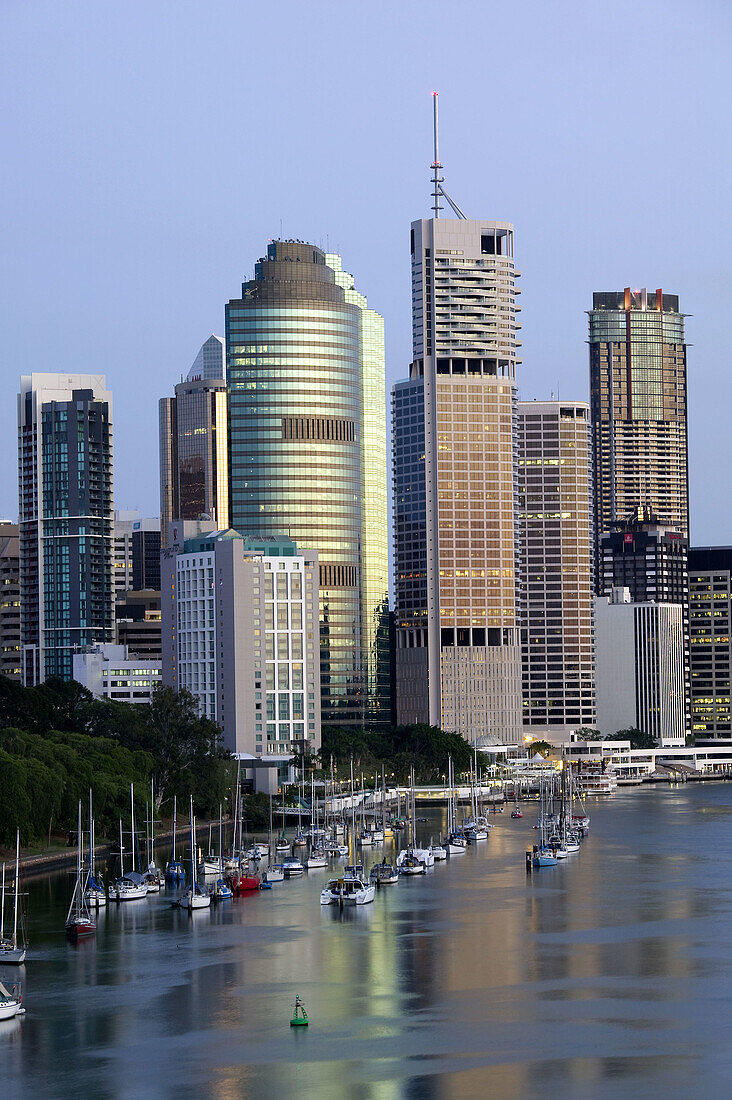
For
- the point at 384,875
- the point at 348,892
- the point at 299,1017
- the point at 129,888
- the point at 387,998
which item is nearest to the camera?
the point at 299,1017

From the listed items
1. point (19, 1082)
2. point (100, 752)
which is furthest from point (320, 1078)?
point (100, 752)

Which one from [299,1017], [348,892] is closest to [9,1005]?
[299,1017]

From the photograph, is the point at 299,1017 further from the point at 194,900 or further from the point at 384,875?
the point at 384,875

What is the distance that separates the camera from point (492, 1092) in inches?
3602

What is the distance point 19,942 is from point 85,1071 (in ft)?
118

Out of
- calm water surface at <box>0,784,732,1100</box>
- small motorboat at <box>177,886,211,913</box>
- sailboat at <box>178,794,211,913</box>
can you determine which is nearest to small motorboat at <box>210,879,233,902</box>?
calm water surface at <box>0,784,732,1100</box>

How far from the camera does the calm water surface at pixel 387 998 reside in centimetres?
9506

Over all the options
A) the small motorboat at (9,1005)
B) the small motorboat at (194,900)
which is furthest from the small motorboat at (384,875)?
the small motorboat at (9,1005)

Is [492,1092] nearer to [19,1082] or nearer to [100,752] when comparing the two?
[19,1082]

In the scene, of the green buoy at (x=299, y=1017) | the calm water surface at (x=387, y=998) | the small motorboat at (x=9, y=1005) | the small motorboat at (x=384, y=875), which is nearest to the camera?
the calm water surface at (x=387, y=998)

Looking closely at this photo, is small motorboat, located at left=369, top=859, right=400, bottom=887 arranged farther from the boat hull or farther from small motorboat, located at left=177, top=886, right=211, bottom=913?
the boat hull

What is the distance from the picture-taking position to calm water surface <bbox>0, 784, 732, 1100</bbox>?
312 feet

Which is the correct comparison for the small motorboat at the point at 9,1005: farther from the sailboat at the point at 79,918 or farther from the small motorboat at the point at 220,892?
the small motorboat at the point at 220,892

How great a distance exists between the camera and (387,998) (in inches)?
4537
